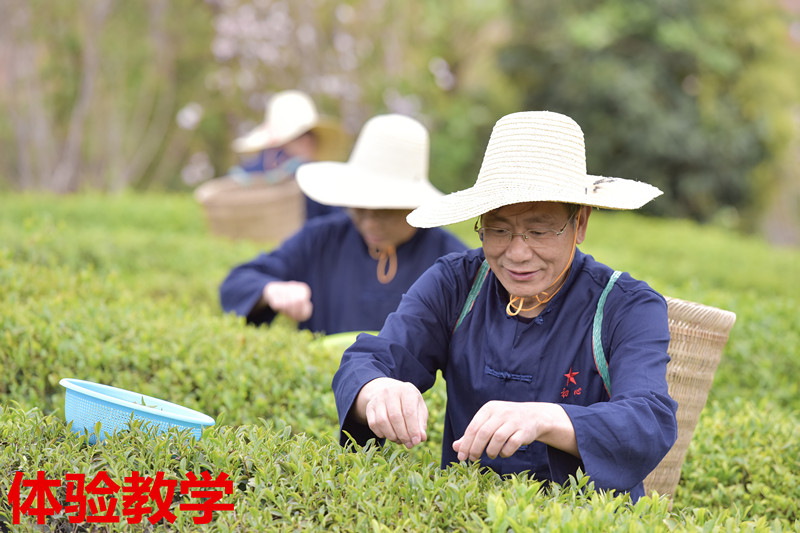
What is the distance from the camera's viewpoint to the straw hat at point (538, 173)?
7.34 feet

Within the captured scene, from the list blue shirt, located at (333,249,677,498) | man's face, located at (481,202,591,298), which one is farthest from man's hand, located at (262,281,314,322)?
man's face, located at (481,202,591,298)

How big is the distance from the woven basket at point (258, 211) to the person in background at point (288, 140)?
195 mm

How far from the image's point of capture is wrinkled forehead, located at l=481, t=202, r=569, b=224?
7.43 ft

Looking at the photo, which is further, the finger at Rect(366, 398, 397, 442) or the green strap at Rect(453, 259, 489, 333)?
the green strap at Rect(453, 259, 489, 333)

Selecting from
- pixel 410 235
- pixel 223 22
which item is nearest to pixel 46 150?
pixel 223 22

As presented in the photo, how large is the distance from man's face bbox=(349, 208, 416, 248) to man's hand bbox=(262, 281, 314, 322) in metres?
0.40

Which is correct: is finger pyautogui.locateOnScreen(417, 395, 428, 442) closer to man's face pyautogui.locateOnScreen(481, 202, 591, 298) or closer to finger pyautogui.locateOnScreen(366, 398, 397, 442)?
finger pyautogui.locateOnScreen(366, 398, 397, 442)

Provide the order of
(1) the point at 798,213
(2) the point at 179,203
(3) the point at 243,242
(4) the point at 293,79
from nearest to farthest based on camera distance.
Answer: (3) the point at 243,242 → (2) the point at 179,203 → (4) the point at 293,79 → (1) the point at 798,213

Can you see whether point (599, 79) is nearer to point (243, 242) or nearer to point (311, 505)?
point (243, 242)

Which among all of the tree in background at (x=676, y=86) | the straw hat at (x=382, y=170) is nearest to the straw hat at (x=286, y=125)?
the straw hat at (x=382, y=170)

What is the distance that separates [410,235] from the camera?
4.08 m

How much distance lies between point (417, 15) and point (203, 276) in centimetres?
1038

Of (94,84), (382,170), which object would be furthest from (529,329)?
(94,84)
